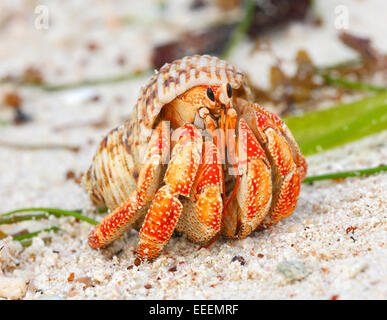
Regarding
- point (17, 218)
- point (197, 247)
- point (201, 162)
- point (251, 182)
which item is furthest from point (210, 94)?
point (17, 218)

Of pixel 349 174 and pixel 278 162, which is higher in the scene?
pixel 278 162

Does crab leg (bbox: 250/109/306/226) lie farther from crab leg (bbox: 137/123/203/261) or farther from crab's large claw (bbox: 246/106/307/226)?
crab leg (bbox: 137/123/203/261)

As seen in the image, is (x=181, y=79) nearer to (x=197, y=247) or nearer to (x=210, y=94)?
(x=210, y=94)

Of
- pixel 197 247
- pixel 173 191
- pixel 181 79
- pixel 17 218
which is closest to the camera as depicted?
pixel 173 191

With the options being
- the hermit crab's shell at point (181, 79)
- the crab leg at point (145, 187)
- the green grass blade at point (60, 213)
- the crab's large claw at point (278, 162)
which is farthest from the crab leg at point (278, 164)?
the green grass blade at point (60, 213)

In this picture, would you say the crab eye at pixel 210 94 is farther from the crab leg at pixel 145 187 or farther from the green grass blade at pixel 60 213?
the green grass blade at pixel 60 213

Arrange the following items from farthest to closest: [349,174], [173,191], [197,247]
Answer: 1. [349,174]
2. [197,247]
3. [173,191]
